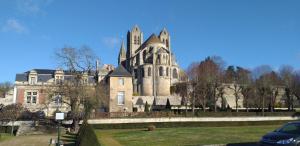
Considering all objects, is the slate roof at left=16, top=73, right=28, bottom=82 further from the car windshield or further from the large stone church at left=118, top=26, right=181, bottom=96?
the car windshield

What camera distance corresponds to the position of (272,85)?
6391cm

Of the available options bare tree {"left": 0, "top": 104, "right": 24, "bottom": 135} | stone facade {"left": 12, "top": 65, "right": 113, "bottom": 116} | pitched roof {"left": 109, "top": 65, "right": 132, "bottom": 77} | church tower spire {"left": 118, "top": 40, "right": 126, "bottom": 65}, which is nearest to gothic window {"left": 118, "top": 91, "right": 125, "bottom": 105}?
pitched roof {"left": 109, "top": 65, "right": 132, "bottom": 77}

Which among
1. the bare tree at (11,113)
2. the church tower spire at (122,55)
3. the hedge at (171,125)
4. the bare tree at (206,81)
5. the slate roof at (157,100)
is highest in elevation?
the church tower spire at (122,55)

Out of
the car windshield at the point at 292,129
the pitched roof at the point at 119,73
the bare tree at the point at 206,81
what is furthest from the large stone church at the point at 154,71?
the car windshield at the point at 292,129

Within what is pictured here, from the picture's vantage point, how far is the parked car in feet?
40.5

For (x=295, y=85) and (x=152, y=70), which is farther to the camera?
(x=152, y=70)

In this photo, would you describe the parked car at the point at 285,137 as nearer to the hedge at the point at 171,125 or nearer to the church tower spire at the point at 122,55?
the hedge at the point at 171,125

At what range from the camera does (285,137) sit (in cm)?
1259

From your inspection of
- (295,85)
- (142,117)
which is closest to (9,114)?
(142,117)

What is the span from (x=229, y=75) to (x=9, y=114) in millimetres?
41223

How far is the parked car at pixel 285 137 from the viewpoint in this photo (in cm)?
1236

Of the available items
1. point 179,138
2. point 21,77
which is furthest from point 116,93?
point 179,138

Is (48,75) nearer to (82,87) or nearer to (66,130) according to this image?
(82,87)

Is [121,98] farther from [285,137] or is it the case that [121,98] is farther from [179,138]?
[285,137]
